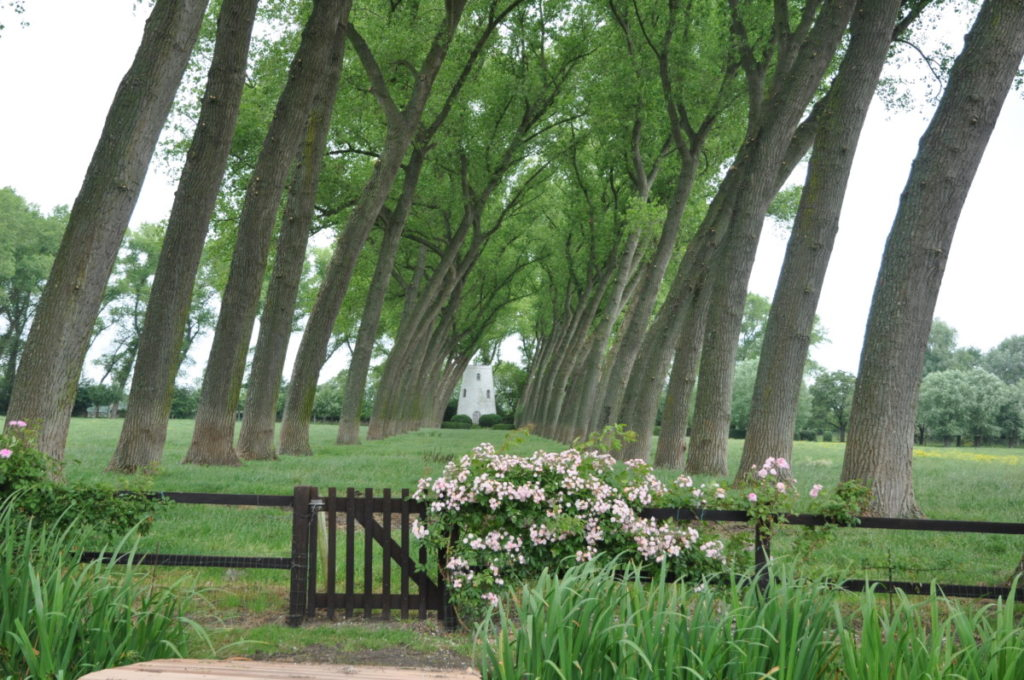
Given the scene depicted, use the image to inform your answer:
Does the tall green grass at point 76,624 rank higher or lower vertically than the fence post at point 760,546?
lower

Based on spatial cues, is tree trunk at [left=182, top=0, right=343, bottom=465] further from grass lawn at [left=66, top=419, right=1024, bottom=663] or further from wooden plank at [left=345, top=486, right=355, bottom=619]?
wooden plank at [left=345, top=486, right=355, bottom=619]

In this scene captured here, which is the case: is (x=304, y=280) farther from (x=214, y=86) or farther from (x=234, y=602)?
(x=234, y=602)

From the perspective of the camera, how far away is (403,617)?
6.85 metres

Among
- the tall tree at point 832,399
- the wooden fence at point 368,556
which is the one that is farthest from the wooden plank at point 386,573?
the tall tree at point 832,399

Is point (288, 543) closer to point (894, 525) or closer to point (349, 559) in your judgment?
point (349, 559)

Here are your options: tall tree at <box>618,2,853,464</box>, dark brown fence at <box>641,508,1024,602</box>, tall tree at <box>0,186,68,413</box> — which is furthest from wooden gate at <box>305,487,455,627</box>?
tall tree at <box>0,186,68,413</box>

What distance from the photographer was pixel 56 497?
637cm

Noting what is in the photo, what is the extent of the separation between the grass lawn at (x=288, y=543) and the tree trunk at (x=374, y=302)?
9.53 meters

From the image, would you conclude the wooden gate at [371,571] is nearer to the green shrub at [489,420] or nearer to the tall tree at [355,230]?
the tall tree at [355,230]

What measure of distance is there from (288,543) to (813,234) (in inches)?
313

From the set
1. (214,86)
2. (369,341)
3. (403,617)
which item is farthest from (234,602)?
(369,341)

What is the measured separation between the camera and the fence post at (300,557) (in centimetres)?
667

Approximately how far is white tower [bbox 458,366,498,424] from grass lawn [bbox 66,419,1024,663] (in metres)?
77.5

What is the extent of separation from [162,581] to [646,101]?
1720cm
